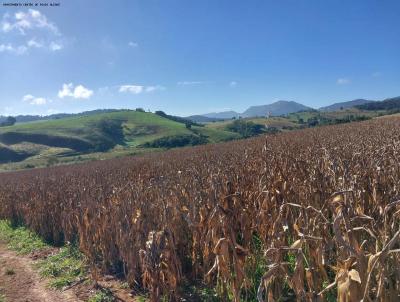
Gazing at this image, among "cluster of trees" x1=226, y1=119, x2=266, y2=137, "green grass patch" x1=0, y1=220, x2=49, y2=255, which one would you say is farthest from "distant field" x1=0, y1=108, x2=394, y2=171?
"green grass patch" x1=0, y1=220, x2=49, y2=255

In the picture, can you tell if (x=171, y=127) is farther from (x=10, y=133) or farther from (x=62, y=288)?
(x=62, y=288)

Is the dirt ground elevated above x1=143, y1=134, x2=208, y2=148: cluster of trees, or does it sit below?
above

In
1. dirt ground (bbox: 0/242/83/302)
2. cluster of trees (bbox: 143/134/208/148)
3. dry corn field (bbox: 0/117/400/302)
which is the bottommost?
cluster of trees (bbox: 143/134/208/148)

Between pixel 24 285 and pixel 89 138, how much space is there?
3955 inches

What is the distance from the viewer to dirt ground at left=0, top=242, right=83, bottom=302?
21.6ft

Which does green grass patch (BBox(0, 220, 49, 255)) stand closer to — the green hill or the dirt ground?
the dirt ground

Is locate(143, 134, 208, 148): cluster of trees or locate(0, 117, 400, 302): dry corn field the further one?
locate(143, 134, 208, 148): cluster of trees

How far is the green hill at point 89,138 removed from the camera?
268 ft

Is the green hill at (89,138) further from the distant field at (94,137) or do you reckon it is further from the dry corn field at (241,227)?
the dry corn field at (241,227)

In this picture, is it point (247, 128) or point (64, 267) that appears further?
point (247, 128)

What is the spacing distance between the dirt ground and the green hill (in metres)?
61.1

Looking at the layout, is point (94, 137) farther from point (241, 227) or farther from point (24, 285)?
point (241, 227)

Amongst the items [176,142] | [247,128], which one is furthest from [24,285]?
[247,128]

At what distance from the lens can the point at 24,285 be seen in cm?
734
